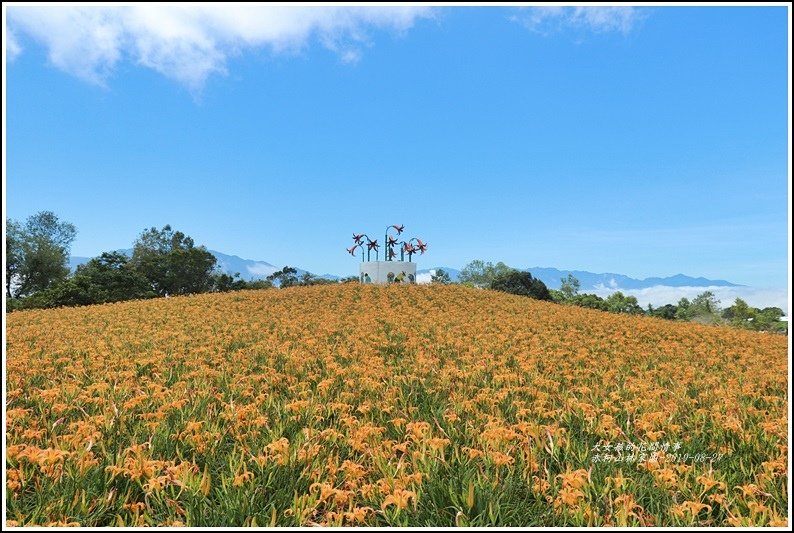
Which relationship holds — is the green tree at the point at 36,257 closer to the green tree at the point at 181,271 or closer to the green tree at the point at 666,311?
the green tree at the point at 181,271

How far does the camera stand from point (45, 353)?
5.61m

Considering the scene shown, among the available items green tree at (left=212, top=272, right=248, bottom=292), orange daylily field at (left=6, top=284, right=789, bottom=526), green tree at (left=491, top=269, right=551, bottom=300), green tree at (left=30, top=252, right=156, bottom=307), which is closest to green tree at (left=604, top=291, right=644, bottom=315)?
green tree at (left=491, top=269, right=551, bottom=300)

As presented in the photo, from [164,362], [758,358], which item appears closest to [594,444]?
[164,362]

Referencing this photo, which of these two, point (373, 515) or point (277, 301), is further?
point (277, 301)

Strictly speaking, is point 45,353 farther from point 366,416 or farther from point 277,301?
point 277,301

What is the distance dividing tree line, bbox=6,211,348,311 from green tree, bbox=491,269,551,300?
1468cm

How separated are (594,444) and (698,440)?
72cm

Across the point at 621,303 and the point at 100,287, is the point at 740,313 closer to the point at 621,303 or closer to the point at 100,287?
the point at 621,303

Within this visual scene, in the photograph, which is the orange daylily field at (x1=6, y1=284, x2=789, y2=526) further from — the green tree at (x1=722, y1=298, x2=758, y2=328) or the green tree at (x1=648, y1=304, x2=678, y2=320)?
the green tree at (x1=648, y1=304, x2=678, y2=320)

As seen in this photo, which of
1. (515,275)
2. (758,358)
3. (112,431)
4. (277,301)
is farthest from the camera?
(515,275)

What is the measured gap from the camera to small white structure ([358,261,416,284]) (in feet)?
77.2

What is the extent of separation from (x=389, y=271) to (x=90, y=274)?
14863mm

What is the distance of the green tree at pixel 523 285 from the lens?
24234mm

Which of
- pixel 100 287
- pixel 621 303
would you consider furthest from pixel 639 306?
pixel 100 287
